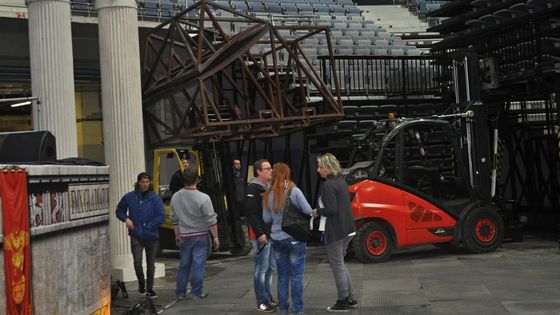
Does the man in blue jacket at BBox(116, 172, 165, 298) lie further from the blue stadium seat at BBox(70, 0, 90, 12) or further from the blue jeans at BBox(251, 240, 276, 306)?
the blue stadium seat at BBox(70, 0, 90, 12)

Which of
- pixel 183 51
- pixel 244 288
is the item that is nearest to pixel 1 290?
pixel 244 288

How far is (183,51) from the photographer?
793 inches

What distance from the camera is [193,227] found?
10.3 m

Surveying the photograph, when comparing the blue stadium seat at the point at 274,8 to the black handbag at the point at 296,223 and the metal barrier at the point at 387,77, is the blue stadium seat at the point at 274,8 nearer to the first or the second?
the metal barrier at the point at 387,77

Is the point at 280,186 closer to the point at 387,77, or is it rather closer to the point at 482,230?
the point at 482,230

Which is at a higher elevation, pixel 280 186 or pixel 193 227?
pixel 280 186

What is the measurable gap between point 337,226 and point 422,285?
2.46 meters

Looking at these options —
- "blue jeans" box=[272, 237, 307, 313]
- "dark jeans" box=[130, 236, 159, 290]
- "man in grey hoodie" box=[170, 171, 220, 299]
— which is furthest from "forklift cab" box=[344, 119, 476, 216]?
"blue jeans" box=[272, 237, 307, 313]

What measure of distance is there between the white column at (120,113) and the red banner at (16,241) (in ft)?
26.8

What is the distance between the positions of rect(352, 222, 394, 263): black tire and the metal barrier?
6.89m

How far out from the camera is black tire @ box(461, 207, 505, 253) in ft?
46.6

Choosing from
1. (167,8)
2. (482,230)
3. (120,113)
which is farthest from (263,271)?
(167,8)

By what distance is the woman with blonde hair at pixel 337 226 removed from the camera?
9.13 m

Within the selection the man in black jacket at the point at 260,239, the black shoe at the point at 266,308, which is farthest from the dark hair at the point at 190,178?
the black shoe at the point at 266,308
